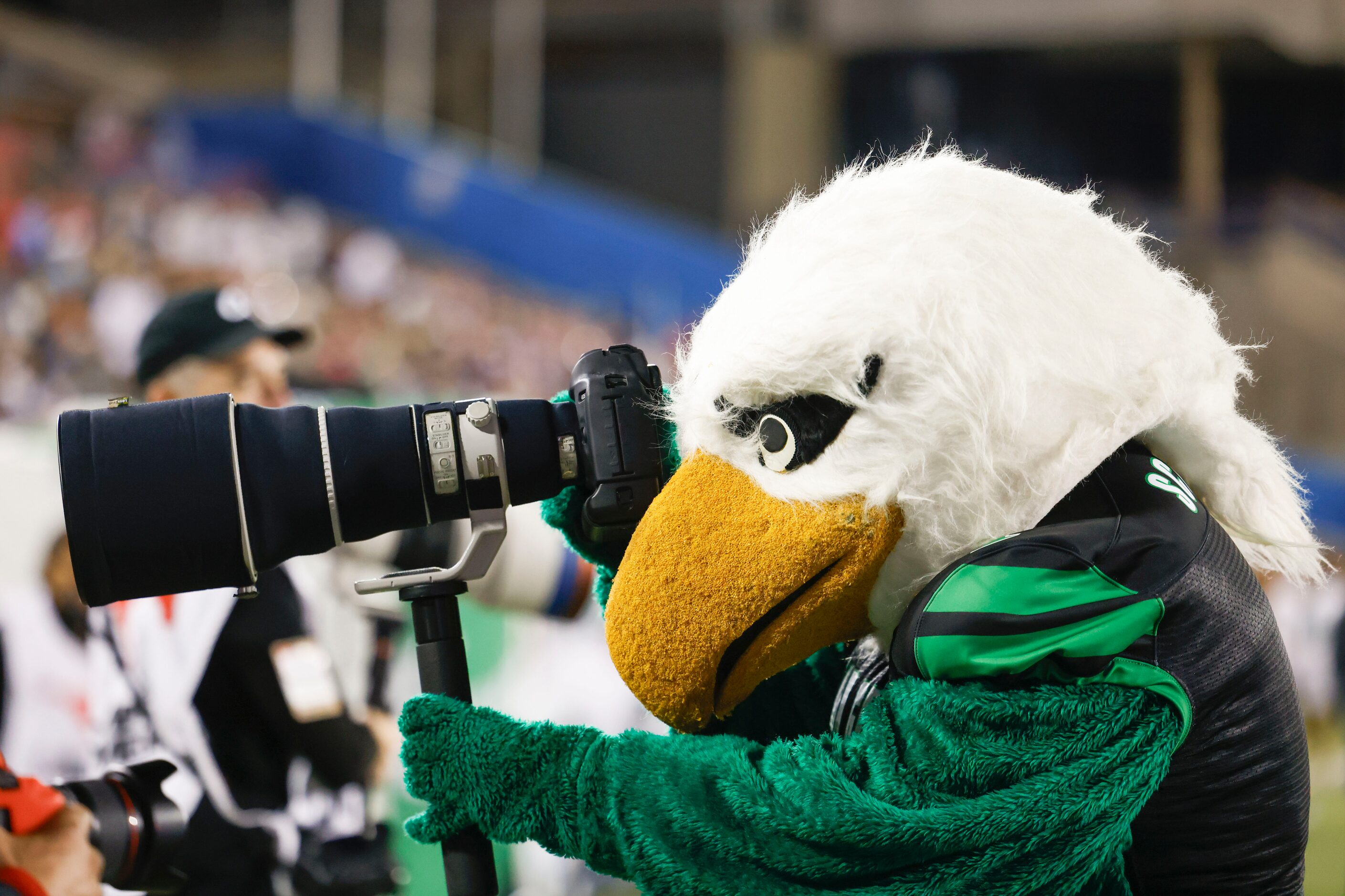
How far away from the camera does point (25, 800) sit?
49.9 inches

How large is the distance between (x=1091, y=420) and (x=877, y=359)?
6.7 inches

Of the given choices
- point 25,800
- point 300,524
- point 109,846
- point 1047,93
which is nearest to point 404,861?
point 109,846

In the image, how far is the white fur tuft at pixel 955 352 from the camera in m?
0.90

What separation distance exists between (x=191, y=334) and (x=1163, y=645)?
1.47m

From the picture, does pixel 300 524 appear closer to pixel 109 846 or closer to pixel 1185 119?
pixel 109 846

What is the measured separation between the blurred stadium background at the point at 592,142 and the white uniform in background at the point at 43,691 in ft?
13.6

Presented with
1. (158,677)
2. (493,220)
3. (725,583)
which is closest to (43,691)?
(158,677)

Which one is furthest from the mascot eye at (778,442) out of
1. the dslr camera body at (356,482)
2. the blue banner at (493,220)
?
the blue banner at (493,220)

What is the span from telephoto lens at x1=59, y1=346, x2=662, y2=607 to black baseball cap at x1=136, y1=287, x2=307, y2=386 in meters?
0.94

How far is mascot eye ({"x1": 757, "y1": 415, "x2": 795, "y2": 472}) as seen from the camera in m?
0.93

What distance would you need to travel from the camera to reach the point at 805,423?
3.06ft

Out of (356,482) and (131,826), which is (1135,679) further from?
(131,826)

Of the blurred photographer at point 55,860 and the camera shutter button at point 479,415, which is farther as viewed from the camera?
the blurred photographer at point 55,860

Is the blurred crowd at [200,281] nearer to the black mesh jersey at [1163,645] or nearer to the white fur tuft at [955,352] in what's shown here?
the white fur tuft at [955,352]
